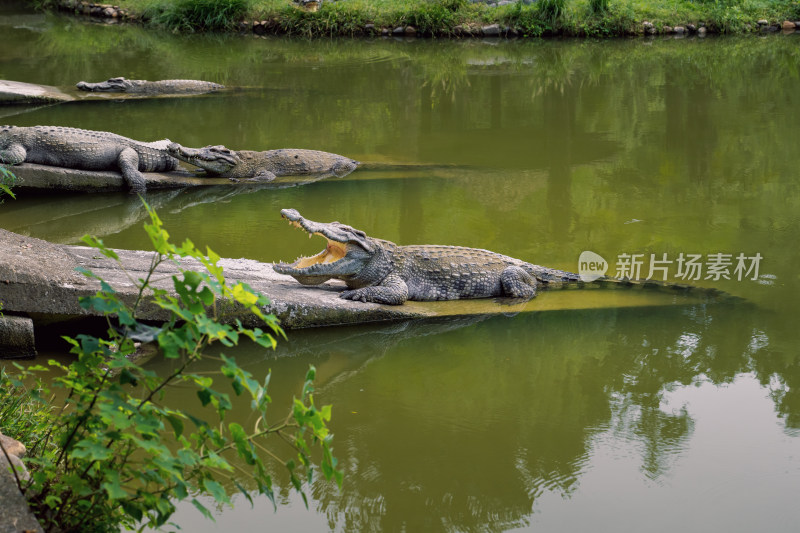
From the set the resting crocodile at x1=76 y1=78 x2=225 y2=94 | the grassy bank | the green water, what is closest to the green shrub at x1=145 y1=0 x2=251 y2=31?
the grassy bank

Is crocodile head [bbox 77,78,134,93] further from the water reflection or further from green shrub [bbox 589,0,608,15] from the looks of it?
green shrub [bbox 589,0,608,15]

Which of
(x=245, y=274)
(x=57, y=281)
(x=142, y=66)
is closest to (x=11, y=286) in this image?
(x=57, y=281)

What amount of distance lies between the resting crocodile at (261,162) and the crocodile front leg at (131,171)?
42cm

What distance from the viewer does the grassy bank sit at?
19.6m

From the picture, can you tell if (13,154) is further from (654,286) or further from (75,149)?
(654,286)

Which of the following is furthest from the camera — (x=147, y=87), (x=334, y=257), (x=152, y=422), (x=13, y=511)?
(x=147, y=87)

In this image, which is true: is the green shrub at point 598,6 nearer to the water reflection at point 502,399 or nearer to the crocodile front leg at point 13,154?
the crocodile front leg at point 13,154

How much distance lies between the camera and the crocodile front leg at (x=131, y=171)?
8.75 m

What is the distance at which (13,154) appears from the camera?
8297 millimetres

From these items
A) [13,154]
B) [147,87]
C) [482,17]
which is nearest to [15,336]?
[13,154]

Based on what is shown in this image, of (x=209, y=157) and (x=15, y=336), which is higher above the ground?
(x=209, y=157)

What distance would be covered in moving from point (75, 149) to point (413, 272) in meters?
4.40

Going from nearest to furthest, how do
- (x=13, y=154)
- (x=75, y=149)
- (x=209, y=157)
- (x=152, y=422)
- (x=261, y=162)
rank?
(x=152, y=422)
(x=13, y=154)
(x=75, y=149)
(x=209, y=157)
(x=261, y=162)

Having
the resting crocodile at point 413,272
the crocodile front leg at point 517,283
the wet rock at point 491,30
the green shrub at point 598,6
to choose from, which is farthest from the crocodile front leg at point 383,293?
the green shrub at point 598,6
